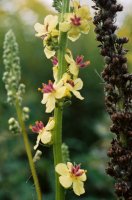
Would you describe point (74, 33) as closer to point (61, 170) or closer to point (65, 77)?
point (65, 77)

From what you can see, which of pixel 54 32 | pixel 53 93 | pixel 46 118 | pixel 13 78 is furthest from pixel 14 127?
pixel 46 118

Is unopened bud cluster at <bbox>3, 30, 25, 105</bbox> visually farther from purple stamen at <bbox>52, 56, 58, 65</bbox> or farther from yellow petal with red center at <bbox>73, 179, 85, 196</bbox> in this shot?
yellow petal with red center at <bbox>73, 179, 85, 196</bbox>

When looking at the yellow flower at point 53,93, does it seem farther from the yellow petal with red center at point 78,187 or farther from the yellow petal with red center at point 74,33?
the yellow petal with red center at point 78,187

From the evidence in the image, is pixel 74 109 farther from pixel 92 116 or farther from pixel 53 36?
pixel 53 36

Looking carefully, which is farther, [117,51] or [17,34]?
Result: [17,34]

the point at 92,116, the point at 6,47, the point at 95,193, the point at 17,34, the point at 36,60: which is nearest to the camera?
the point at 6,47

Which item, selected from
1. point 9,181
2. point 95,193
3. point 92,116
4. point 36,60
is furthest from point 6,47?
point 36,60

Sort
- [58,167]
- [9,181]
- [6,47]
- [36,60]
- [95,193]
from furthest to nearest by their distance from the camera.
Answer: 1. [36,60]
2. [95,193]
3. [9,181]
4. [6,47]
5. [58,167]
